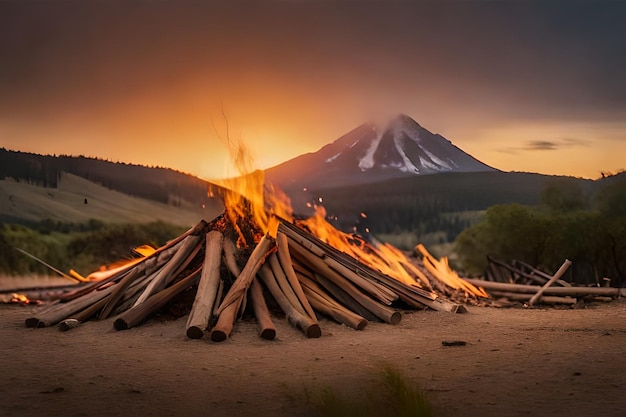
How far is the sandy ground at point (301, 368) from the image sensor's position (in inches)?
219

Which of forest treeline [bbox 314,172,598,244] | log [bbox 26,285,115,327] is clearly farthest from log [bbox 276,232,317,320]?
forest treeline [bbox 314,172,598,244]

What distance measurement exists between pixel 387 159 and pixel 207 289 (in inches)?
929

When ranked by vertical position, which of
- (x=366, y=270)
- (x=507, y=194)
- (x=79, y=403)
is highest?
(x=507, y=194)

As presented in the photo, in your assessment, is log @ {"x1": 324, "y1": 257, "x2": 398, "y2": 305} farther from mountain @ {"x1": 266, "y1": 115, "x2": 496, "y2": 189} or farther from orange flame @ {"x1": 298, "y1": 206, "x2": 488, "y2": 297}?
mountain @ {"x1": 266, "y1": 115, "x2": 496, "y2": 189}

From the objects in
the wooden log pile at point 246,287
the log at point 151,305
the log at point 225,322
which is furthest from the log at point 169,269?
the log at point 225,322

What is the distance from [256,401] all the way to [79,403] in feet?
4.23

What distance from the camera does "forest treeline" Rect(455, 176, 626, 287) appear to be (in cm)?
1986

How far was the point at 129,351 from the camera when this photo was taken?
7.62 meters

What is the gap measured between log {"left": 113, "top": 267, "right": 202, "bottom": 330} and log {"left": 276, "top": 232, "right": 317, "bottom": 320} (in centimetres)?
115

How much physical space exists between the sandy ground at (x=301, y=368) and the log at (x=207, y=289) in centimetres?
22

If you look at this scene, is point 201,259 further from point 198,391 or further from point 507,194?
point 507,194

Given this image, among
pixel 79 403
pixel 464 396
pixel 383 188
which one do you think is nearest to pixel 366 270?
pixel 464 396

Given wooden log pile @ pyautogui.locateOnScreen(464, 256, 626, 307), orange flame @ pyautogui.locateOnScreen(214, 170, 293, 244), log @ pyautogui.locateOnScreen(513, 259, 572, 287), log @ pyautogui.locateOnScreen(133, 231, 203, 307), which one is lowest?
wooden log pile @ pyautogui.locateOnScreen(464, 256, 626, 307)

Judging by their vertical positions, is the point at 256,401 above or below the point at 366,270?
below
